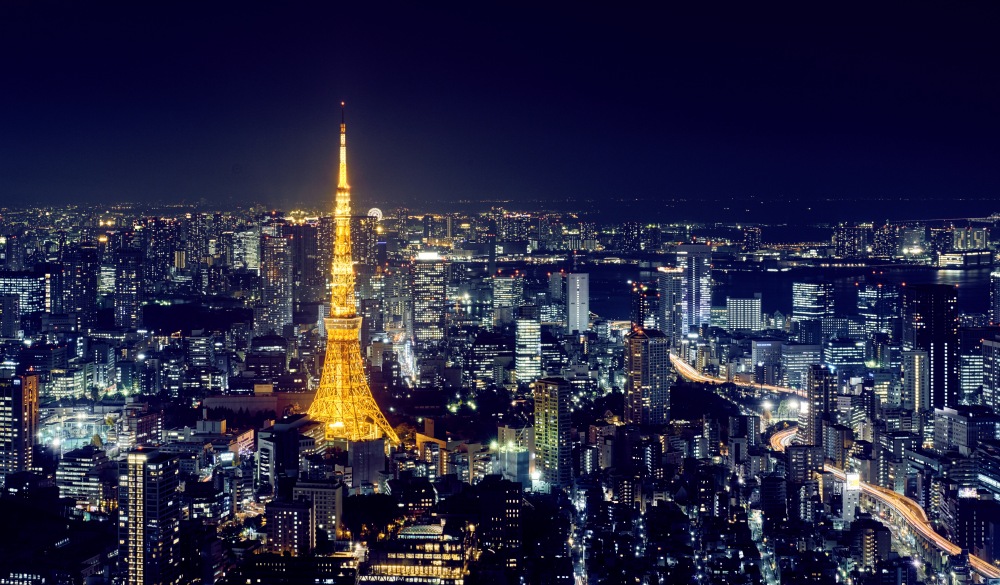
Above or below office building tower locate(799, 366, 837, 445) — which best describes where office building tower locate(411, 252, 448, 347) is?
above

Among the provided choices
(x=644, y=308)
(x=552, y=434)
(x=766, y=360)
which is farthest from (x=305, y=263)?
(x=552, y=434)

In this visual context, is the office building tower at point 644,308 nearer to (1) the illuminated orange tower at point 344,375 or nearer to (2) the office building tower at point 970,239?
(2) the office building tower at point 970,239

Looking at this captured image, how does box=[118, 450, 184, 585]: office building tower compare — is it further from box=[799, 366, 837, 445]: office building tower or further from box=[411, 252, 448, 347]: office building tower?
box=[411, 252, 448, 347]: office building tower

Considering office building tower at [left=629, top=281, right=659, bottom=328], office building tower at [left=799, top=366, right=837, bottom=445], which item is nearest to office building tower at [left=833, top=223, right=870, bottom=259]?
office building tower at [left=629, top=281, right=659, bottom=328]

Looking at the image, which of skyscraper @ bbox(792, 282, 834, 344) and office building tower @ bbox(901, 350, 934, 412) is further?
skyscraper @ bbox(792, 282, 834, 344)

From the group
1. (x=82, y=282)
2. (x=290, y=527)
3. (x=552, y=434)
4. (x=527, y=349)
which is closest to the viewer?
(x=290, y=527)

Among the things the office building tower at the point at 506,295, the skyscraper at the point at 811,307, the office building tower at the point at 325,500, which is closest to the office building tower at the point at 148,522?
the office building tower at the point at 325,500

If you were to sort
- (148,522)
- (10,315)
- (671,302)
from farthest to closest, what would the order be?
(671,302)
(10,315)
(148,522)

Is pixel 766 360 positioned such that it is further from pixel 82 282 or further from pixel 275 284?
pixel 82 282
